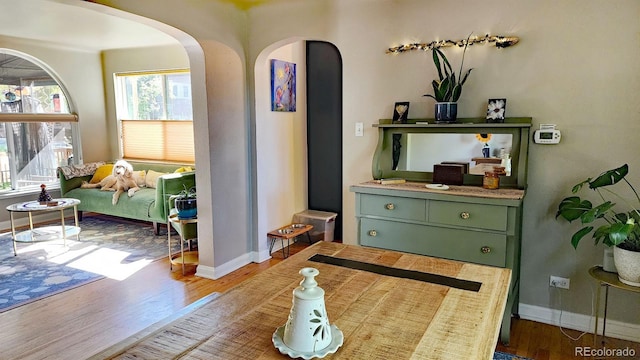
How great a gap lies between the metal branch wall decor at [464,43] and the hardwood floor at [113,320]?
188cm

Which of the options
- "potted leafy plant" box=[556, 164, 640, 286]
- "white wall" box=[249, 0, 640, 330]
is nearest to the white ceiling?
"white wall" box=[249, 0, 640, 330]

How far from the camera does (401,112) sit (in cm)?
309

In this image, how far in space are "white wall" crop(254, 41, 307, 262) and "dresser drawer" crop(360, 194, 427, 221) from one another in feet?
4.72

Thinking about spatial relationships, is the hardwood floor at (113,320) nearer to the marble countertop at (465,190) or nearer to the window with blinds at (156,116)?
the marble countertop at (465,190)

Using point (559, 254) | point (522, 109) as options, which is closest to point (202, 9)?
point (522, 109)

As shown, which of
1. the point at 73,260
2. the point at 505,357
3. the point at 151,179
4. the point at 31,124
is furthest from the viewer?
the point at 31,124

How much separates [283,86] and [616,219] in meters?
2.99

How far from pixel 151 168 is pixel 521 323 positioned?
4.97 meters

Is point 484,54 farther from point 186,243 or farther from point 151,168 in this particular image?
point 151,168

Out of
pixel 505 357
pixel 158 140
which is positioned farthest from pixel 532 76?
pixel 158 140

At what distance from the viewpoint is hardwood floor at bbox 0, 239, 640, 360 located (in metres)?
2.50

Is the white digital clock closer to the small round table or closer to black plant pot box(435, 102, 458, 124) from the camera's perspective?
black plant pot box(435, 102, 458, 124)

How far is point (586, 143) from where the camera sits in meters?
2.60

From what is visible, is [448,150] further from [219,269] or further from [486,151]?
[219,269]
